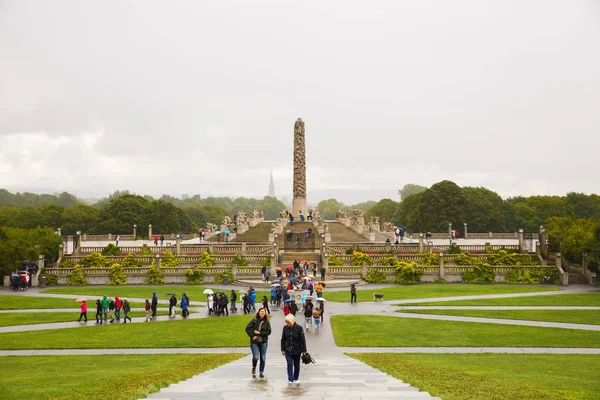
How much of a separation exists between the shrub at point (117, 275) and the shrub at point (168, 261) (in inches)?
159

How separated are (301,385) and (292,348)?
3.04 feet

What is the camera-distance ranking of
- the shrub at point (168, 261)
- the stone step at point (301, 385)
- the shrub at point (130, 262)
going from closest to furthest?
the stone step at point (301, 385) → the shrub at point (130, 262) → the shrub at point (168, 261)

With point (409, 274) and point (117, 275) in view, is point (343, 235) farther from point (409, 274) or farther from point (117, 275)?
point (117, 275)

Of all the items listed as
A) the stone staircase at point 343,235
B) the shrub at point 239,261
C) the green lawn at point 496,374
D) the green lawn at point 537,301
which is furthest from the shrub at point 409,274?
the green lawn at point 496,374

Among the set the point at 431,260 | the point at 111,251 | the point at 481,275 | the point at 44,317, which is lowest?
the point at 44,317

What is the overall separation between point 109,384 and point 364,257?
41.3 metres

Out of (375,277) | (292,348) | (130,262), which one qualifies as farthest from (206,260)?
(292,348)

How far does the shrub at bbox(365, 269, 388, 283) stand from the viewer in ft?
169

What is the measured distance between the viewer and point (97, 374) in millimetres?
18250

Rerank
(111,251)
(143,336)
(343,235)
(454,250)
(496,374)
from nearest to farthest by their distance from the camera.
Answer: (496,374), (143,336), (454,250), (111,251), (343,235)

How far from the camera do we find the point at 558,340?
25969 mm

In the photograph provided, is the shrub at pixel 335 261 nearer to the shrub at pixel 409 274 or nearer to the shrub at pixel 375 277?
the shrub at pixel 375 277

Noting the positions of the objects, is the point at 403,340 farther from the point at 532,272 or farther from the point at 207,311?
the point at 532,272

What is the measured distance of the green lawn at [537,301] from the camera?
1487 inches
